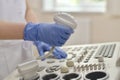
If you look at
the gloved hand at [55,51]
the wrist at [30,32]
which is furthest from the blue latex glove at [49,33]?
the gloved hand at [55,51]

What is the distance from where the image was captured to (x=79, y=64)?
99 centimetres

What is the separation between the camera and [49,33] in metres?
0.92

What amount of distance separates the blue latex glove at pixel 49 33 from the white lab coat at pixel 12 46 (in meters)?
0.34

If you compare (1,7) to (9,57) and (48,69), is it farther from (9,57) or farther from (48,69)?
(48,69)

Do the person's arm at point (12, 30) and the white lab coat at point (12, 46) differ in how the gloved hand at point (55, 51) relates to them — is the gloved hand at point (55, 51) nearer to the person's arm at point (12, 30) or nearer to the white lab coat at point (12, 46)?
the white lab coat at point (12, 46)

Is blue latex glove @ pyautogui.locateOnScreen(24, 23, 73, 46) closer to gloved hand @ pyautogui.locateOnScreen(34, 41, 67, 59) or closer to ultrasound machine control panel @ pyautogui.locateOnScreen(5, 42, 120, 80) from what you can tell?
ultrasound machine control panel @ pyautogui.locateOnScreen(5, 42, 120, 80)

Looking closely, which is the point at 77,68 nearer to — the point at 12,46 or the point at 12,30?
the point at 12,30

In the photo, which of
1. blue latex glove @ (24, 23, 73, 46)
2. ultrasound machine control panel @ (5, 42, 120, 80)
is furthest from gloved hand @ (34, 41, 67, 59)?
blue latex glove @ (24, 23, 73, 46)

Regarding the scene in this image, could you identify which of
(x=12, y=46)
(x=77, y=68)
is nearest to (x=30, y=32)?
(x=77, y=68)

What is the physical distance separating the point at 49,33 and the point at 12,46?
45cm

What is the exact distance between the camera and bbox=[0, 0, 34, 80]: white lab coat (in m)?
1.25

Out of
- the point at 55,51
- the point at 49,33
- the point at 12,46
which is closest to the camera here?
the point at 49,33

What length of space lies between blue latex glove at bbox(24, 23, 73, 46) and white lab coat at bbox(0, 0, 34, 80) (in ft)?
1.11

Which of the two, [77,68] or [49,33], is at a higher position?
[49,33]
